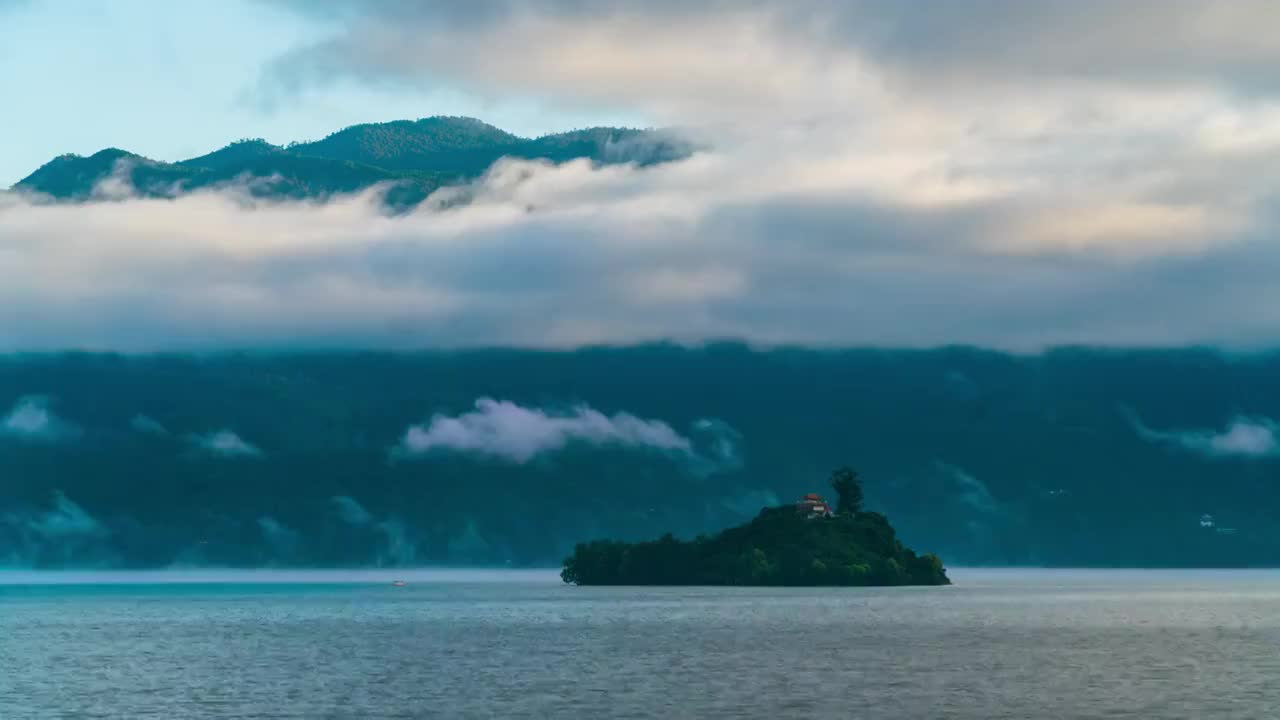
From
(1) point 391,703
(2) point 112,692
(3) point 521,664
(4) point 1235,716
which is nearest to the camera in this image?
(4) point 1235,716

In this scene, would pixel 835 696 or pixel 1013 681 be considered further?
pixel 1013 681

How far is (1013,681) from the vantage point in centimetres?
15888

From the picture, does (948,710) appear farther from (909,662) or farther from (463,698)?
(909,662)

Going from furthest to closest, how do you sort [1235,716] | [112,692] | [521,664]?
[521,664] < [112,692] < [1235,716]

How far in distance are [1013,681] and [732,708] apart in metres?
37.4

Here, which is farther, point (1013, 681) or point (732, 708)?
point (1013, 681)

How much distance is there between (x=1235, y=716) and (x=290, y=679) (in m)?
87.5

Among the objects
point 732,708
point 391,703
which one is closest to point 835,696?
point 732,708

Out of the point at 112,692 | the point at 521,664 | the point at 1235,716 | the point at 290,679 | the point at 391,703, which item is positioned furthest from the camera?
the point at 521,664

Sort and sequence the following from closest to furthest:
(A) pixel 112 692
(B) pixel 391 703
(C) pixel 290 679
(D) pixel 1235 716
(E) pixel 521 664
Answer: (D) pixel 1235 716 → (B) pixel 391 703 → (A) pixel 112 692 → (C) pixel 290 679 → (E) pixel 521 664

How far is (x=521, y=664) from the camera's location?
184m

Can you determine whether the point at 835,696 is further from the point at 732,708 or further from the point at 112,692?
the point at 112,692

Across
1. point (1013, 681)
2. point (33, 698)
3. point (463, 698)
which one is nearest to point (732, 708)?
point (463, 698)

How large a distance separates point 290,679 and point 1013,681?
6916 cm
